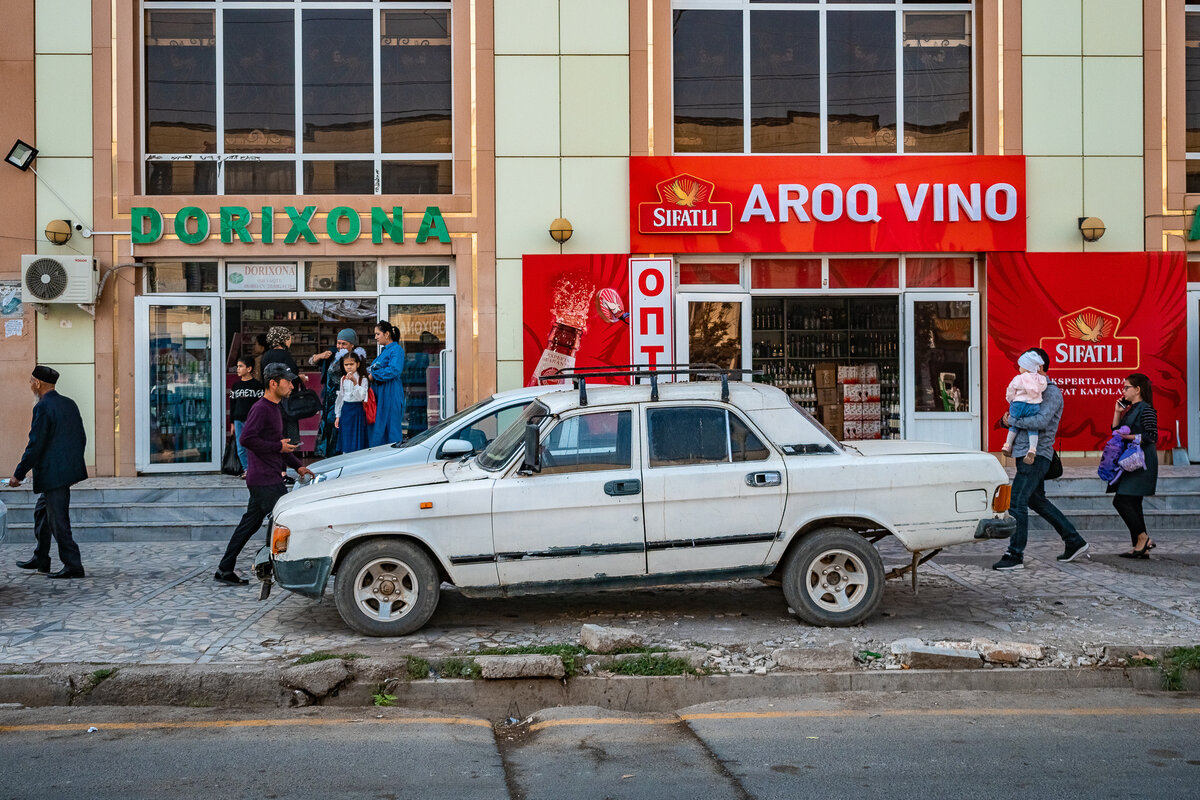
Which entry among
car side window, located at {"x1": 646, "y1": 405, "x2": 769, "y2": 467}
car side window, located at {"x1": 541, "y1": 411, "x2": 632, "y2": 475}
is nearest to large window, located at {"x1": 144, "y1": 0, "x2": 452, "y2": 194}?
car side window, located at {"x1": 541, "y1": 411, "x2": 632, "y2": 475}

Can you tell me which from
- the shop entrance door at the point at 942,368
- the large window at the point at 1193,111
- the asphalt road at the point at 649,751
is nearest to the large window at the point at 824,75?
the shop entrance door at the point at 942,368

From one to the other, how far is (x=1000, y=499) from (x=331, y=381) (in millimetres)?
8602

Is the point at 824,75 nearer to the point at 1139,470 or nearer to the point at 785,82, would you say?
the point at 785,82

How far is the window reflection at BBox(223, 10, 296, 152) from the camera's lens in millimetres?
14531

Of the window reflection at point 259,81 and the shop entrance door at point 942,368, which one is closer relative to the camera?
the window reflection at point 259,81

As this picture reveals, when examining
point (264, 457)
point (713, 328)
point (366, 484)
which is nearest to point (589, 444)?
point (366, 484)

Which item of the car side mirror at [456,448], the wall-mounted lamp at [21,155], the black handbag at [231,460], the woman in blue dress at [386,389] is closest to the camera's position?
the car side mirror at [456,448]

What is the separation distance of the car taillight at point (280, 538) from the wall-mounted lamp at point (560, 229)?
25.0 ft

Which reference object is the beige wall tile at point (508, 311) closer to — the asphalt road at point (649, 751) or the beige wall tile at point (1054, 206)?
the beige wall tile at point (1054, 206)

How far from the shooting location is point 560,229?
1400 cm

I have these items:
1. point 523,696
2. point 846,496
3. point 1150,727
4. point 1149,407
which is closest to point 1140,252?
point 1149,407

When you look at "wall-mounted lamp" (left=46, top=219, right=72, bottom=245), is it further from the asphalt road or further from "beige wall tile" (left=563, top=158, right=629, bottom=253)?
the asphalt road

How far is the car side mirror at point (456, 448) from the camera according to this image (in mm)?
9234

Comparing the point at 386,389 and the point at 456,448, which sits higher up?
the point at 386,389
